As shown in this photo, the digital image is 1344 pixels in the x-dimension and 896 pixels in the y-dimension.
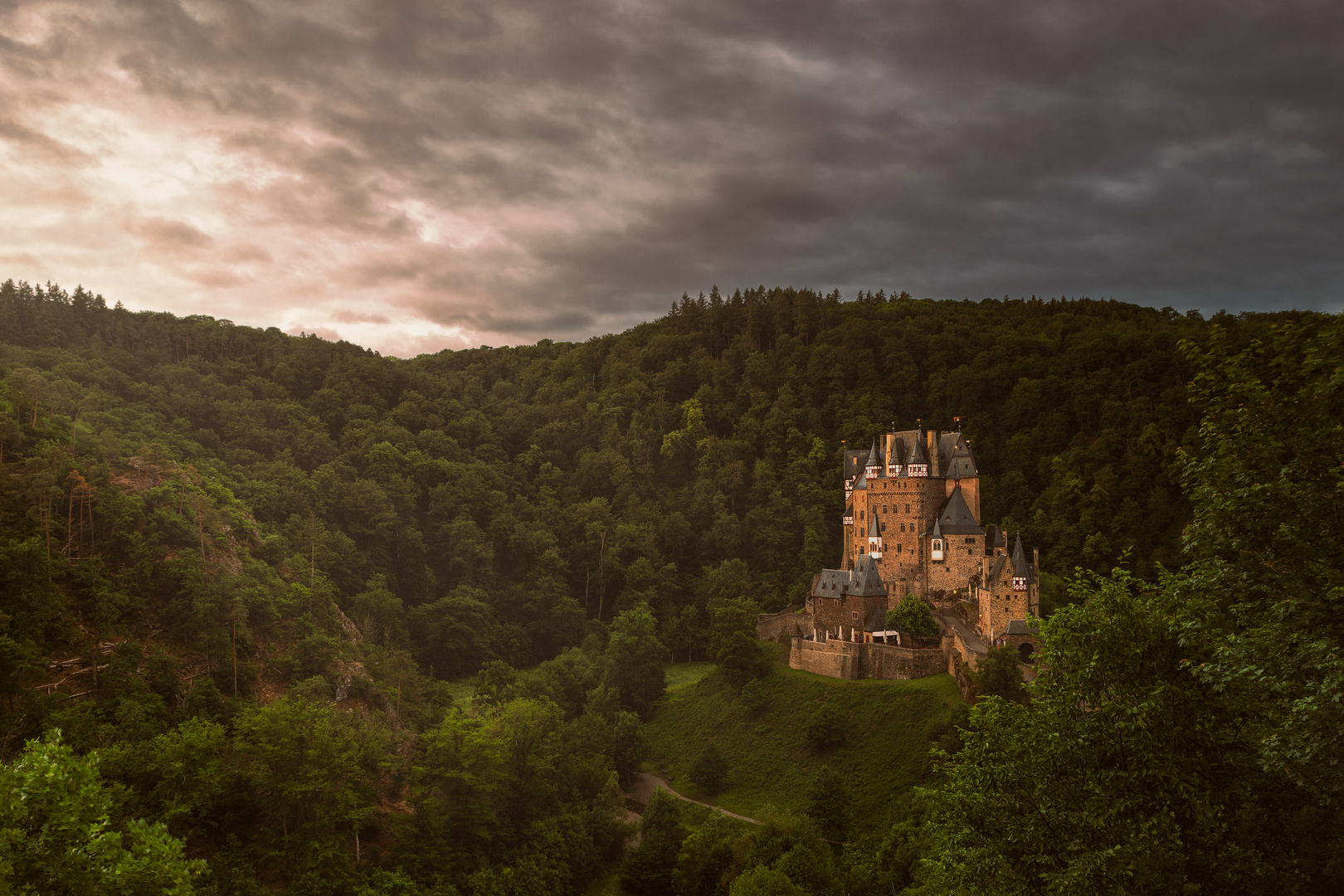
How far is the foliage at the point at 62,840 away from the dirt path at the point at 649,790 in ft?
123

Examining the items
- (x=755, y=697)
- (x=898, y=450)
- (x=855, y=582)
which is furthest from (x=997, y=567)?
(x=755, y=697)

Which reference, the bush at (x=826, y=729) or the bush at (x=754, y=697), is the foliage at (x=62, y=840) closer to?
the bush at (x=826, y=729)

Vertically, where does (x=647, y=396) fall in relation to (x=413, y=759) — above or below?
above

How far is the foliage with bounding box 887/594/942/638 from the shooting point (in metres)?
55.5

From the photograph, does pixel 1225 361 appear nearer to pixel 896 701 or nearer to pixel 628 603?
pixel 896 701

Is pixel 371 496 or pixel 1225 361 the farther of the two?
pixel 371 496

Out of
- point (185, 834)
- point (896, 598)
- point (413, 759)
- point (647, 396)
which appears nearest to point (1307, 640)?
point (185, 834)

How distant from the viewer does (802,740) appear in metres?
52.6

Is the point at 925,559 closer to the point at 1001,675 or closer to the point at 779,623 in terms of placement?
the point at 779,623

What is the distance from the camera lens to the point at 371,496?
7612 cm

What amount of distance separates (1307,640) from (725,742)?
47945mm

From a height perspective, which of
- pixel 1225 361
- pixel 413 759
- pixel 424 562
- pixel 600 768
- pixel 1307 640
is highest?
pixel 1225 361

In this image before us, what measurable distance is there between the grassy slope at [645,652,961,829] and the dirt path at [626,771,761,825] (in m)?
0.77

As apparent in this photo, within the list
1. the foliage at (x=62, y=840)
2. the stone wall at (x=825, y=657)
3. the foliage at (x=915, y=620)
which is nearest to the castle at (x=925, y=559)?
the foliage at (x=915, y=620)
